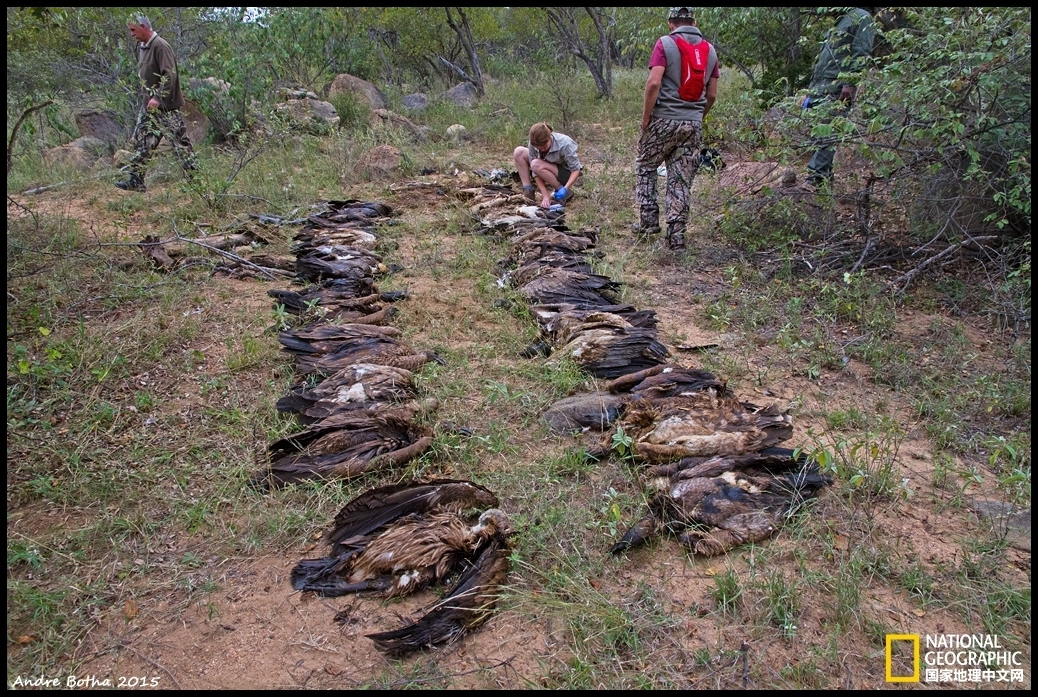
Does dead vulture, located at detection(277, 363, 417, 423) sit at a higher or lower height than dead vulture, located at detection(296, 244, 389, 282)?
lower

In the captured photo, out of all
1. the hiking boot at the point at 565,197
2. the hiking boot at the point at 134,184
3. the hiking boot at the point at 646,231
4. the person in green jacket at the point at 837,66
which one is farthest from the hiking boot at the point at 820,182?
the hiking boot at the point at 134,184

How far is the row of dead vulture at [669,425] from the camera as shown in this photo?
2.24 meters

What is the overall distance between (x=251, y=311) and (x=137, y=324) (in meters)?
0.67

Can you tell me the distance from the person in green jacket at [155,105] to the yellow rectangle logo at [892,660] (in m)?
7.10

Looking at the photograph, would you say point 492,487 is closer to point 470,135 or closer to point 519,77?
point 470,135

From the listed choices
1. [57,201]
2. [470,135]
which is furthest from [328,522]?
[470,135]

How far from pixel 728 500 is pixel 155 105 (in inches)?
274

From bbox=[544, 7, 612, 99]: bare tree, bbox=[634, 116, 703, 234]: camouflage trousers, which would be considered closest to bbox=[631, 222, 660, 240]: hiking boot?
bbox=[634, 116, 703, 234]: camouflage trousers

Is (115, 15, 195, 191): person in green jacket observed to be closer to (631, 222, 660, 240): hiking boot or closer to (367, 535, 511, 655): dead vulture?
(631, 222, 660, 240): hiking boot

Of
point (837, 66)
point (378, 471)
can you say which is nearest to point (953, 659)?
point (378, 471)

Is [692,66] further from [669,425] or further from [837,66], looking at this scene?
[669,425]

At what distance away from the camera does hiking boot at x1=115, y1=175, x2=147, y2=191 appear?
6559 millimetres

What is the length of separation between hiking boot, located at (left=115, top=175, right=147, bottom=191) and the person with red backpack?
18.1 ft

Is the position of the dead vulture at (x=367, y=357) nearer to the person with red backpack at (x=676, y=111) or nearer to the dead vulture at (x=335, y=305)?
the dead vulture at (x=335, y=305)
